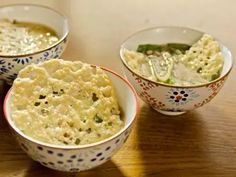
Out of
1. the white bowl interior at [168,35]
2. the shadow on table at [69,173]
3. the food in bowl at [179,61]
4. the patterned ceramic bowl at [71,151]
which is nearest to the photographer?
the patterned ceramic bowl at [71,151]

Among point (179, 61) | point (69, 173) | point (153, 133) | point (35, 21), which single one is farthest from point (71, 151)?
point (35, 21)

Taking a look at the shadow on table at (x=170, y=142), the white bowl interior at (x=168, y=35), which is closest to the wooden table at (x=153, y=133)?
the shadow on table at (x=170, y=142)

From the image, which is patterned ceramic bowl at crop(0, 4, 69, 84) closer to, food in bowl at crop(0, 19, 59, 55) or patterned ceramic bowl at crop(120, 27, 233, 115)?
food in bowl at crop(0, 19, 59, 55)

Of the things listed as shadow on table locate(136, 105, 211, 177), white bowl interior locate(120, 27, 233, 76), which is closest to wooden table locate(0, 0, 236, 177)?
shadow on table locate(136, 105, 211, 177)

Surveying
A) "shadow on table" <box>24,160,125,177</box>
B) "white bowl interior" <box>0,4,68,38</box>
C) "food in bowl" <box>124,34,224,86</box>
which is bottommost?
"shadow on table" <box>24,160,125,177</box>

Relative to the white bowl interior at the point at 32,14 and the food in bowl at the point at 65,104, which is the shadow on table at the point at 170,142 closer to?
the food in bowl at the point at 65,104

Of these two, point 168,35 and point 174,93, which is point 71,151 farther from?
point 168,35

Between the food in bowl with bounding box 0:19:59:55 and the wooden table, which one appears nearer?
the wooden table
